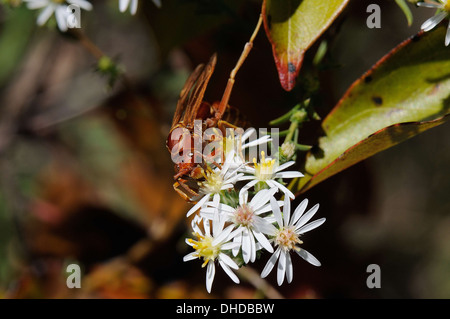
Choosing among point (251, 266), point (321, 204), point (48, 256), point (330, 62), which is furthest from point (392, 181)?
point (48, 256)

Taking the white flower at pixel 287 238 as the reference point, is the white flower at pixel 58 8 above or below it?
above

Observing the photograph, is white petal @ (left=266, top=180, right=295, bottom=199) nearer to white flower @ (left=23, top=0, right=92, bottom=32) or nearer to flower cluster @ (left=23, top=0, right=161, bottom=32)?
flower cluster @ (left=23, top=0, right=161, bottom=32)

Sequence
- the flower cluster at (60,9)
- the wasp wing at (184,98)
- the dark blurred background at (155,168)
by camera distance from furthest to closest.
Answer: the dark blurred background at (155,168)
the flower cluster at (60,9)
the wasp wing at (184,98)

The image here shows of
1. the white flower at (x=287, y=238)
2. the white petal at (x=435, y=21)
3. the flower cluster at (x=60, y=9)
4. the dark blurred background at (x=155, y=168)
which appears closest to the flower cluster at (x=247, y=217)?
the white flower at (x=287, y=238)

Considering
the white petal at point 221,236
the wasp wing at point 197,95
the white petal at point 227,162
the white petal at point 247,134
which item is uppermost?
the wasp wing at point 197,95

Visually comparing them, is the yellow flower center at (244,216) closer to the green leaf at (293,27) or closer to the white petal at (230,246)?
the white petal at (230,246)

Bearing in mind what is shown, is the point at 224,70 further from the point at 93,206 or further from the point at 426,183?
the point at 426,183

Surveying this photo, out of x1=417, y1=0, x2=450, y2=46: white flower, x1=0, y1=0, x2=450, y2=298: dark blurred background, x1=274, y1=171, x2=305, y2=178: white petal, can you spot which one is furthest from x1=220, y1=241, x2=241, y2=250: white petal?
x1=417, y1=0, x2=450, y2=46: white flower

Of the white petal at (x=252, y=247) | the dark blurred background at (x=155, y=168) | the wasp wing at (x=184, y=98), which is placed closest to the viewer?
the white petal at (x=252, y=247)

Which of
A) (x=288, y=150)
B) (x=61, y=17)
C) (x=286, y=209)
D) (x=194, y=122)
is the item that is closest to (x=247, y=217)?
(x=286, y=209)
